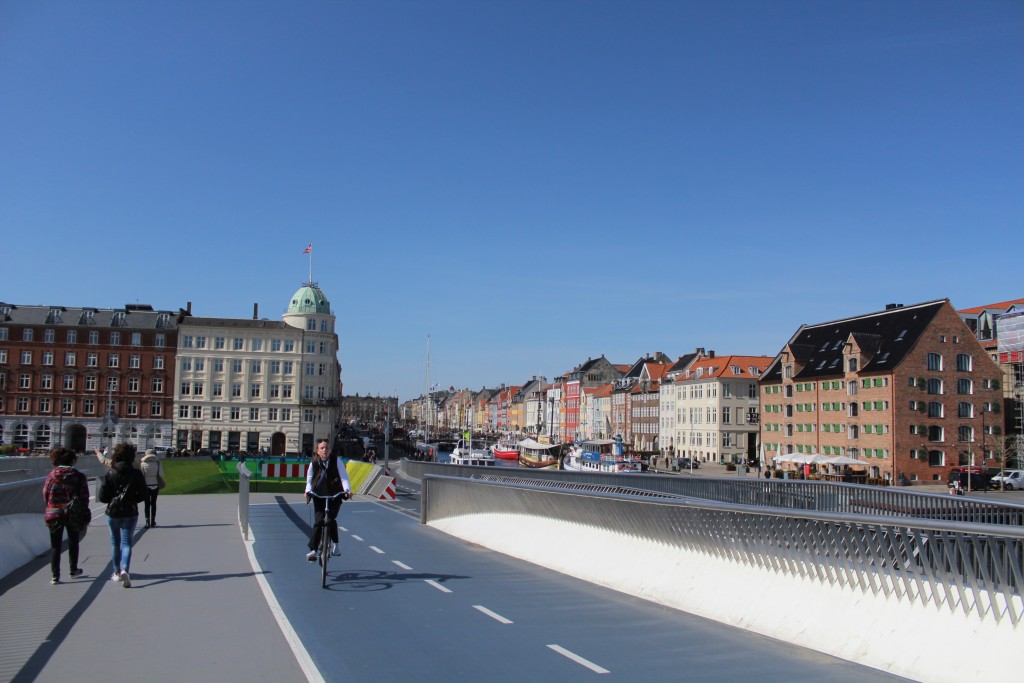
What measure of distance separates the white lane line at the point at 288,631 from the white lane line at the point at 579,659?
2.18 meters

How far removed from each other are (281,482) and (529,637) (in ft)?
91.3

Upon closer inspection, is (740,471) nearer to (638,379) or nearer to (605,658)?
(638,379)

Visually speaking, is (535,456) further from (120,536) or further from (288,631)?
(288,631)

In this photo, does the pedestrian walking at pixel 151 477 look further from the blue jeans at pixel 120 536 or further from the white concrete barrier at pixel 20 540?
the blue jeans at pixel 120 536

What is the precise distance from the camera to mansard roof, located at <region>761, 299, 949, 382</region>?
240ft

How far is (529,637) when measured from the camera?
27.8 feet

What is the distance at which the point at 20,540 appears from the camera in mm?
12344

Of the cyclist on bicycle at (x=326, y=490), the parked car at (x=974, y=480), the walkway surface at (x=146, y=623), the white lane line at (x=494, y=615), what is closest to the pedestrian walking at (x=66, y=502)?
the walkway surface at (x=146, y=623)

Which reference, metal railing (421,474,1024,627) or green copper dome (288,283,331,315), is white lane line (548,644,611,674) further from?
green copper dome (288,283,331,315)

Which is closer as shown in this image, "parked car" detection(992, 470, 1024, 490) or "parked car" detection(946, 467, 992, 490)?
"parked car" detection(992, 470, 1024, 490)

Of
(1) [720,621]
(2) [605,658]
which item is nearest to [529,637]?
(2) [605,658]

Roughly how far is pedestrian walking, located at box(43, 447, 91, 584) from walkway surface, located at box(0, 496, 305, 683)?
55cm

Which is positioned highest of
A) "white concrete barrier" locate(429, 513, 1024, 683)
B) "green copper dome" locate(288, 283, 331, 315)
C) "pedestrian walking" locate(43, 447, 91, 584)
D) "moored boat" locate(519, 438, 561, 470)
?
"green copper dome" locate(288, 283, 331, 315)

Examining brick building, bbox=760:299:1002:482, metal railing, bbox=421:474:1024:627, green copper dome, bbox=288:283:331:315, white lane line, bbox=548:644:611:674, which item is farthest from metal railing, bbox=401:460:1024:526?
green copper dome, bbox=288:283:331:315
